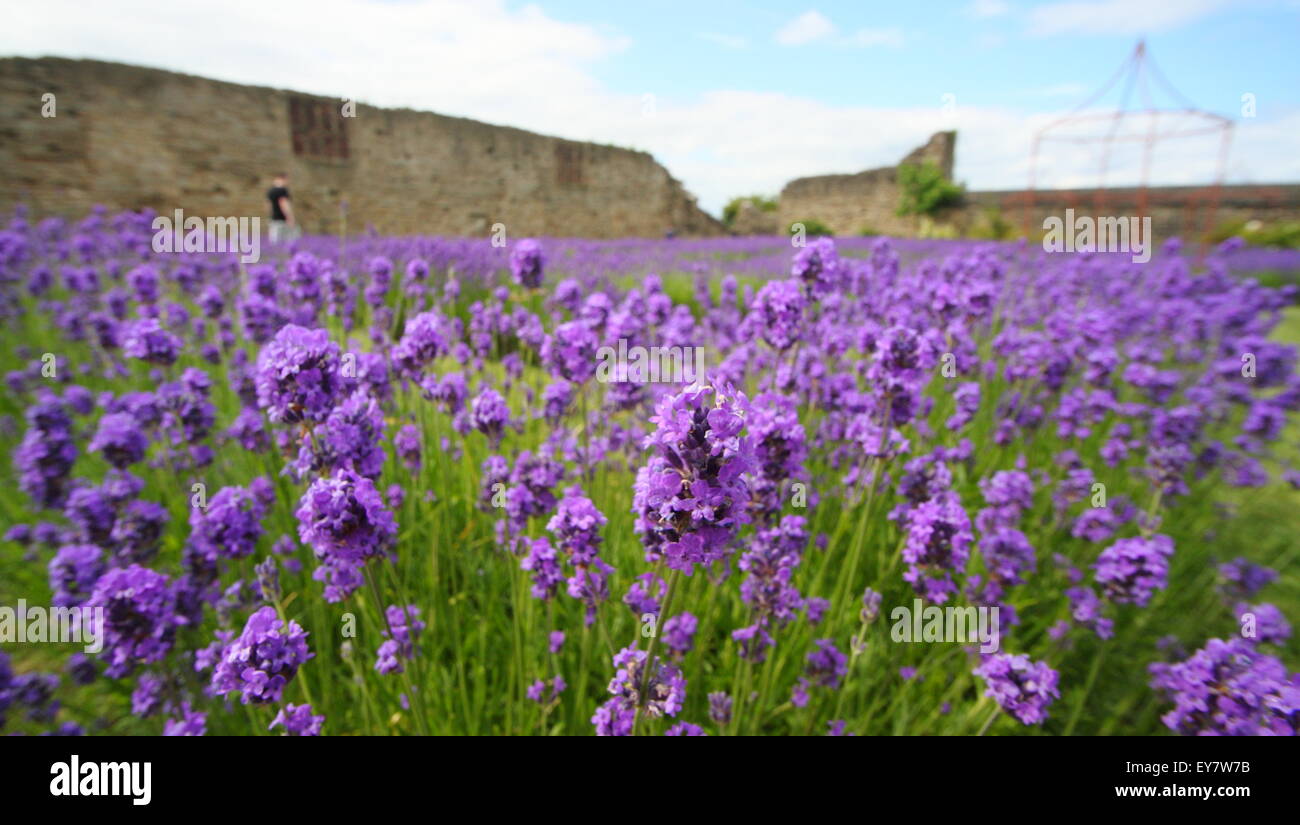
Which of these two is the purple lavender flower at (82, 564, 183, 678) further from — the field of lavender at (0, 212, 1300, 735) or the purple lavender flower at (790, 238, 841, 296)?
the purple lavender flower at (790, 238, 841, 296)

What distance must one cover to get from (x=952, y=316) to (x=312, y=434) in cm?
263

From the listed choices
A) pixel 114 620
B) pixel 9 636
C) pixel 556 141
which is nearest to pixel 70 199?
pixel 556 141

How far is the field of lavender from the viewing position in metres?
1.24

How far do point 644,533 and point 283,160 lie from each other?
659 inches

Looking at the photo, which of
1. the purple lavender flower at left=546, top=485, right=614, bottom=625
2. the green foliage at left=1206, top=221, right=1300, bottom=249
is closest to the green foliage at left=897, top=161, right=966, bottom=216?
the green foliage at left=1206, top=221, right=1300, bottom=249

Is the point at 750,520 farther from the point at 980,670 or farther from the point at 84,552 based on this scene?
the point at 84,552

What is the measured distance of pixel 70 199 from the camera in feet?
36.7

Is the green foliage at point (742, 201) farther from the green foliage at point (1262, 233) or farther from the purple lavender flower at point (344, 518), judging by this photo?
the purple lavender flower at point (344, 518)

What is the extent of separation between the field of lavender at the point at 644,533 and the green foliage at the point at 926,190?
21.0 m

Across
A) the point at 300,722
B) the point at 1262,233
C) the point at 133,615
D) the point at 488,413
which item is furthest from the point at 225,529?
the point at 1262,233

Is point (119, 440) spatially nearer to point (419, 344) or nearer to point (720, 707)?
point (419, 344)

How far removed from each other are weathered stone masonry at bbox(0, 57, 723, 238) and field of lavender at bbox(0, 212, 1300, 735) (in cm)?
1147

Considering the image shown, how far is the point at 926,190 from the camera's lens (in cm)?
2228

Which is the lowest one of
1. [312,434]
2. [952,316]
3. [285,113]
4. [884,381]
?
[312,434]
